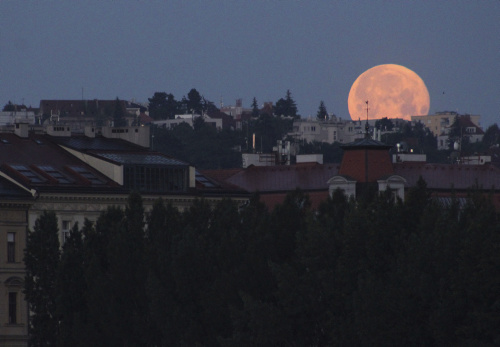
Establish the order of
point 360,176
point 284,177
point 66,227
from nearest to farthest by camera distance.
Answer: point 66,227 → point 360,176 → point 284,177

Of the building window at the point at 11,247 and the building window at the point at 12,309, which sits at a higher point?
the building window at the point at 11,247

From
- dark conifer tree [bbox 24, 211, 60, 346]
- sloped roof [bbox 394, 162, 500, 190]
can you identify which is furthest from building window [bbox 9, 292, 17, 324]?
sloped roof [bbox 394, 162, 500, 190]

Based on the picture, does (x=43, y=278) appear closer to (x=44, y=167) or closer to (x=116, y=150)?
(x=44, y=167)

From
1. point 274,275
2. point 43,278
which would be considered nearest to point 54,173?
point 43,278

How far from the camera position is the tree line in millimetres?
97750

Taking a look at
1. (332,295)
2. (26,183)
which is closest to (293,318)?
(332,295)

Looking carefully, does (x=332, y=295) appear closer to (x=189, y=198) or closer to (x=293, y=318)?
(x=293, y=318)

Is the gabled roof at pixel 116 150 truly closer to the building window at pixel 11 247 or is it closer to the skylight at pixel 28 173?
the skylight at pixel 28 173

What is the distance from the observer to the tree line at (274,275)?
321ft

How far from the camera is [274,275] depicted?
109125mm

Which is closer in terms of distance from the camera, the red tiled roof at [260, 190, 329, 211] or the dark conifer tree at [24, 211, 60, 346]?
the dark conifer tree at [24, 211, 60, 346]

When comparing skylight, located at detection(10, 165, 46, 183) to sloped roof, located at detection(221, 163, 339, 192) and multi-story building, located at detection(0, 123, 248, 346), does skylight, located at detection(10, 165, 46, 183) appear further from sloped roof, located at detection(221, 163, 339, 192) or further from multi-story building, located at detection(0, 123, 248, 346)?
sloped roof, located at detection(221, 163, 339, 192)

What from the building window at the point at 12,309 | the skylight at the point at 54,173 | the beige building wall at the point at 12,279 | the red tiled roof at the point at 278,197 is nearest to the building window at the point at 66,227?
the skylight at the point at 54,173

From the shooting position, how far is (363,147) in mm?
173375
